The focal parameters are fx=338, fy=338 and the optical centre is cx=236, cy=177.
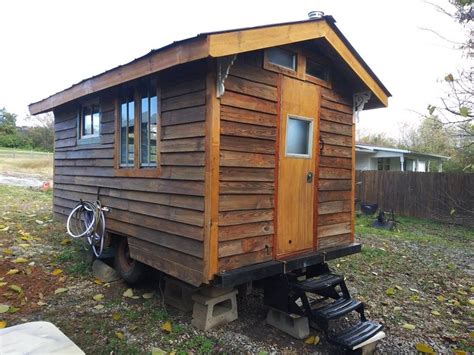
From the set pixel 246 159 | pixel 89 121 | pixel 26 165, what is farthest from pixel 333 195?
pixel 26 165

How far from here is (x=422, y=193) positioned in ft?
40.5

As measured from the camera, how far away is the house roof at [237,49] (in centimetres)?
297

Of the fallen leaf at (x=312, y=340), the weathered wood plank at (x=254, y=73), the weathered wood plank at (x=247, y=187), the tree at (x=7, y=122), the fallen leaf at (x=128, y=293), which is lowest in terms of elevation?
the fallen leaf at (x=312, y=340)

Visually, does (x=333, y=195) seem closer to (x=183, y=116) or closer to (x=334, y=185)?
(x=334, y=185)

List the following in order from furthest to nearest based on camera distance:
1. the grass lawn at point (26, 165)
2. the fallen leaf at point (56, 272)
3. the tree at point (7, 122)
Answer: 1. the tree at point (7, 122)
2. the grass lawn at point (26, 165)
3. the fallen leaf at point (56, 272)

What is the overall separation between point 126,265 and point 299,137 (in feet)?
10.1

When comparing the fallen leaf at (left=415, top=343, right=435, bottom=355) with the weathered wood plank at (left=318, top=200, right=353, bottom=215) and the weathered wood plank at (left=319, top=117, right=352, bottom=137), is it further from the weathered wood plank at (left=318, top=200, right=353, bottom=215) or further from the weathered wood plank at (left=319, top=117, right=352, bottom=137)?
the weathered wood plank at (left=319, top=117, right=352, bottom=137)

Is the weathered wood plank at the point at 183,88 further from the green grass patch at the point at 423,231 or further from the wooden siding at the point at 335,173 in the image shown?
the green grass patch at the point at 423,231

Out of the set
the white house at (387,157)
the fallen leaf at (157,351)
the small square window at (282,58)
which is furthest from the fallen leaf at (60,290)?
the white house at (387,157)

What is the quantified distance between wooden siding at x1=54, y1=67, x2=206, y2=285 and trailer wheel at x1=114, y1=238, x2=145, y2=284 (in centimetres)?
28

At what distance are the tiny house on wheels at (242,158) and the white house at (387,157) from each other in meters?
13.1

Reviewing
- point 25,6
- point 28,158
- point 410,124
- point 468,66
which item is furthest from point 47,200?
point 410,124

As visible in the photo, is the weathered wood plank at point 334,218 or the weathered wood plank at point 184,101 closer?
the weathered wood plank at point 184,101

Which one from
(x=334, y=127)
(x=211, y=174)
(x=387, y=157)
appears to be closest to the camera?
(x=211, y=174)
